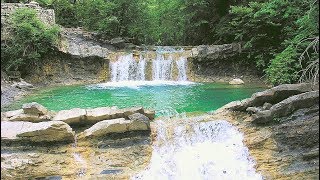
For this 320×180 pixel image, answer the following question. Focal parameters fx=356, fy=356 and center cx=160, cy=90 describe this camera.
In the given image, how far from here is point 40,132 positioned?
28.2 feet

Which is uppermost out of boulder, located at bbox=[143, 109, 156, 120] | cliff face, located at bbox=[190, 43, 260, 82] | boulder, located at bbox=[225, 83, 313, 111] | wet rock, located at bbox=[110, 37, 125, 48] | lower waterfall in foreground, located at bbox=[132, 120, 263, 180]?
wet rock, located at bbox=[110, 37, 125, 48]

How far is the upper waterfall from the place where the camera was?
1961cm

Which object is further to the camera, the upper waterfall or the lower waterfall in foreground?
the upper waterfall

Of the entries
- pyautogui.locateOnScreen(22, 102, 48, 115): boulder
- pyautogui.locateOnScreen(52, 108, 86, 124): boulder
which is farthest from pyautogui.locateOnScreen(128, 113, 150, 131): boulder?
pyautogui.locateOnScreen(22, 102, 48, 115): boulder

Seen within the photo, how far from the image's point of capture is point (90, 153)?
8766mm

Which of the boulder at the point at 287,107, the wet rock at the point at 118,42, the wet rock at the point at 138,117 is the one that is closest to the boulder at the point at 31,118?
the wet rock at the point at 138,117

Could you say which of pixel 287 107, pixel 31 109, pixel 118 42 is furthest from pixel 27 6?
pixel 287 107

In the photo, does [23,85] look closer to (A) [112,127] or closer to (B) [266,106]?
(A) [112,127]

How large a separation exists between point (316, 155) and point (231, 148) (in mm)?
2033

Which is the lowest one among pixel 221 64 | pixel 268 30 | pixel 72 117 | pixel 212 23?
pixel 72 117

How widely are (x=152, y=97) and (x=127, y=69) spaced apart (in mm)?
5527

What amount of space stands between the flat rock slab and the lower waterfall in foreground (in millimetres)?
713

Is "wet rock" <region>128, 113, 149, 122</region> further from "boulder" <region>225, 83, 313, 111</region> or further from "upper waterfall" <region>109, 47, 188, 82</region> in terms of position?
"upper waterfall" <region>109, 47, 188, 82</region>

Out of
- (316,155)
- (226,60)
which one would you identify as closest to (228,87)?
(226,60)
